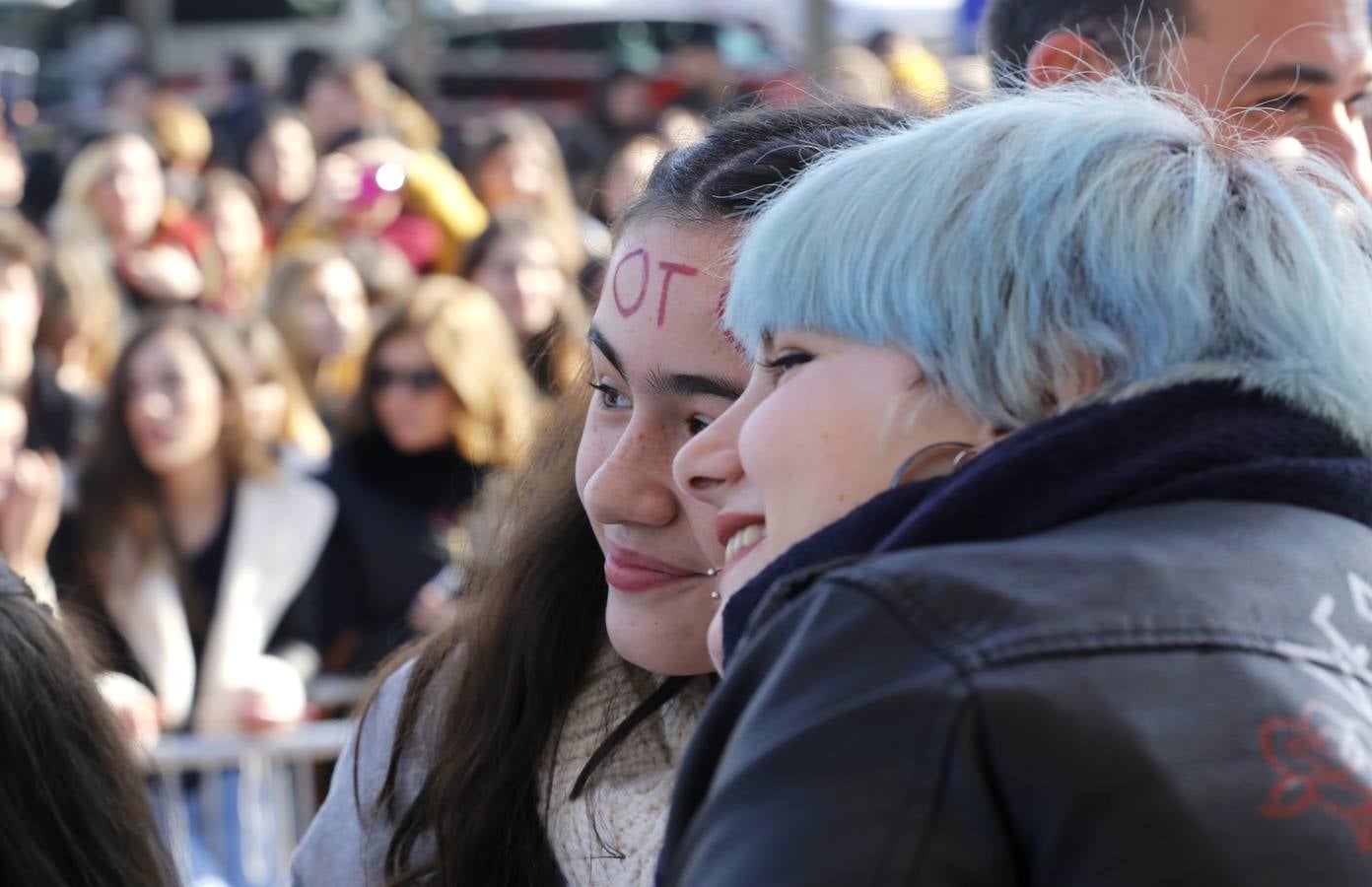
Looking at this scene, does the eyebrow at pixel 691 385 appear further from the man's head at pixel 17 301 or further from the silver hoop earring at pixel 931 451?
the man's head at pixel 17 301

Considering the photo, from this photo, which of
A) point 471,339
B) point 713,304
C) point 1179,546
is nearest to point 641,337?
point 713,304

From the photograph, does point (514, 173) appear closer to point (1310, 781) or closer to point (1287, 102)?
point (1287, 102)

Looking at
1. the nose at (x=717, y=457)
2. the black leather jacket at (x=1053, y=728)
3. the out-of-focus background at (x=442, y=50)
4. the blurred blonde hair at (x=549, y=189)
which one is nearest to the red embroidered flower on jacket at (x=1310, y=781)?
the black leather jacket at (x=1053, y=728)

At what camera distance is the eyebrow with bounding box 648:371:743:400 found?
1.67 m

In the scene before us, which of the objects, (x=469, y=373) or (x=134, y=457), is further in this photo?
(x=469, y=373)

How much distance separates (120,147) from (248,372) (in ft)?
9.36

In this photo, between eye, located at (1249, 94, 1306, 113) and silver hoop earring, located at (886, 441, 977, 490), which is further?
eye, located at (1249, 94, 1306, 113)

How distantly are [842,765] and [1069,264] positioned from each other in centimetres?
35

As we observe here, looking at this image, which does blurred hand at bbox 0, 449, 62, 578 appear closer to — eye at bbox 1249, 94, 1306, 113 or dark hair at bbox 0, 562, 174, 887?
dark hair at bbox 0, 562, 174, 887

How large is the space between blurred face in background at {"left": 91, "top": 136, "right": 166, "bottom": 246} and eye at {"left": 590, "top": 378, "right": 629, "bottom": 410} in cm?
516

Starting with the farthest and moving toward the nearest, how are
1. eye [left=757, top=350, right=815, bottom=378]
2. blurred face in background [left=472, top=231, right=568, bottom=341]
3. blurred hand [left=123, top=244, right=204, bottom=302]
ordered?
blurred hand [left=123, top=244, right=204, bottom=302], blurred face in background [left=472, top=231, right=568, bottom=341], eye [left=757, top=350, right=815, bottom=378]

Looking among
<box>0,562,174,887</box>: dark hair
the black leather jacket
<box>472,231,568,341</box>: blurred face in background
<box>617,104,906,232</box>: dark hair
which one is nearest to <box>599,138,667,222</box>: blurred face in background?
<box>472,231,568,341</box>: blurred face in background

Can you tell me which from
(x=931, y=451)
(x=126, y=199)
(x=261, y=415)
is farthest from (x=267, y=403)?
(x=931, y=451)

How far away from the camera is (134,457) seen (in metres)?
4.11
